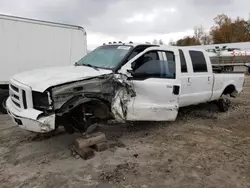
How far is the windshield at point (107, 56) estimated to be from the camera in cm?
575

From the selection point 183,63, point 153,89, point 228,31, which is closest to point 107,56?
point 153,89

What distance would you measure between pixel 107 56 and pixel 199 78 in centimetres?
256

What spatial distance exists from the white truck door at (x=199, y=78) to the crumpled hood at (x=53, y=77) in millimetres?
2635

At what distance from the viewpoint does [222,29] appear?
207 feet

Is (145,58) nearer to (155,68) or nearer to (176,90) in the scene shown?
(155,68)

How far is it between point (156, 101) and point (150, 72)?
612 mm

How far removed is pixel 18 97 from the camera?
4.81 meters

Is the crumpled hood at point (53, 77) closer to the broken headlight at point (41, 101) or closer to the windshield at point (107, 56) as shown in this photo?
the broken headlight at point (41, 101)

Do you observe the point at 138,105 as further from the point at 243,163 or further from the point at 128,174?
the point at 243,163

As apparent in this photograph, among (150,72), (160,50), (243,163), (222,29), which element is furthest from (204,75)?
(222,29)

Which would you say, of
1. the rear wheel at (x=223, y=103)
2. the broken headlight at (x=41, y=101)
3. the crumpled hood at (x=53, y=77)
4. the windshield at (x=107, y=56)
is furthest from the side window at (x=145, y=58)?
the rear wheel at (x=223, y=103)

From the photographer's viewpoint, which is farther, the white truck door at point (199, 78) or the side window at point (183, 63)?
the white truck door at point (199, 78)

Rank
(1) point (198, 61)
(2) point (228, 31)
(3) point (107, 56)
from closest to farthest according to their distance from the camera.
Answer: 1. (3) point (107, 56)
2. (1) point (198, 61)
3. (2) point (228, 31)

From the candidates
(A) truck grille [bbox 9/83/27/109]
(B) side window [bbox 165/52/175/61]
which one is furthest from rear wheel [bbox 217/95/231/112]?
(A) truck grille [bbox 9/83/27/109]
